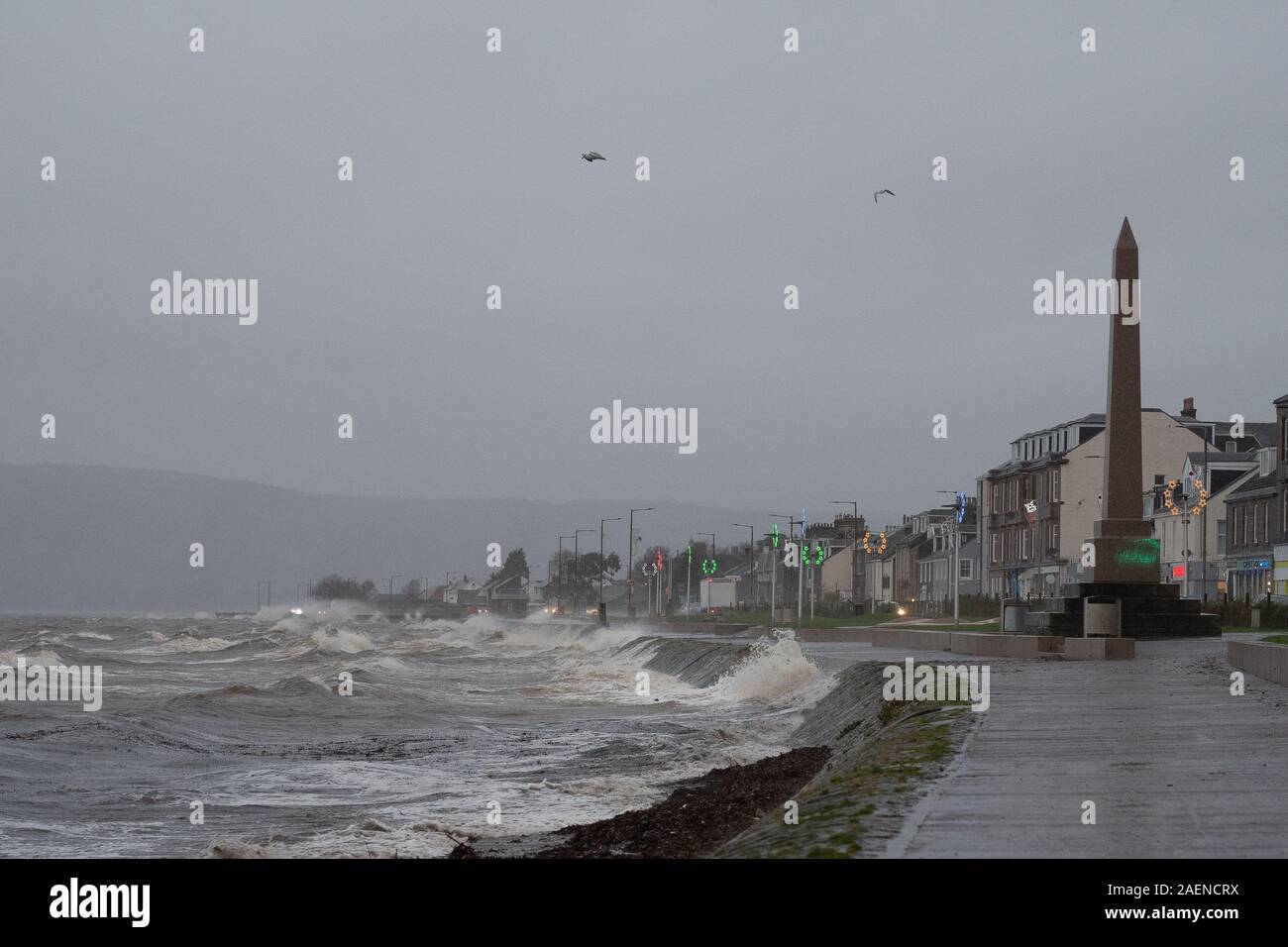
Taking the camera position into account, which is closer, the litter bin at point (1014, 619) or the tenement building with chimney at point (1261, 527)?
the litter bin at point (1014, 619)

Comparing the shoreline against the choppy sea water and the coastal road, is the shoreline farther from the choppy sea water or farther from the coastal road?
the coastal road

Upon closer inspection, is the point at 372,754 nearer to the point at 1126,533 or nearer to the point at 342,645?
the point at 1126,533

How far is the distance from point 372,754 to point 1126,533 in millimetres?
21352

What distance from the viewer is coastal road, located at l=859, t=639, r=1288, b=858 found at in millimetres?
9789

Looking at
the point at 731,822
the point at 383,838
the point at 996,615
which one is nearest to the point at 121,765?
the point at 383,838

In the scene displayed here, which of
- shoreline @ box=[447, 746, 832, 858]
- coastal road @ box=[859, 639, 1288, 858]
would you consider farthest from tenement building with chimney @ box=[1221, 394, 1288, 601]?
shoreline @ box=[447, 746, 832, 858]

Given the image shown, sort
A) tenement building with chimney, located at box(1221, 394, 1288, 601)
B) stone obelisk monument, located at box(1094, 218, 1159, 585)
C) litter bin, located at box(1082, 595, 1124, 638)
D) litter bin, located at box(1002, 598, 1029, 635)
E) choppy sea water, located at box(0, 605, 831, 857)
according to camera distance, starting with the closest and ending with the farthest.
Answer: choppy sea water, located at box(0, 605, 831, 857) < litter bin, located at box(1082, 595, 1124, 638) < stone obelisk monument, located at box(1094, 218, 1159, 585) < litter bin, located at box(1002, 598, 1029, 635) < tenement building with chimney, located at box(1221, 394, 1288, 601)

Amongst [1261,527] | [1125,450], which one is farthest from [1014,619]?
[1261,527]

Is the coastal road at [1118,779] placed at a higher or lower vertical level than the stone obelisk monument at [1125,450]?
lower

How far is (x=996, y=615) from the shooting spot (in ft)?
232

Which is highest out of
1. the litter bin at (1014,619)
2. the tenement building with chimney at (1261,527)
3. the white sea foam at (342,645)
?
the tenement building with chimney at (1261,527)

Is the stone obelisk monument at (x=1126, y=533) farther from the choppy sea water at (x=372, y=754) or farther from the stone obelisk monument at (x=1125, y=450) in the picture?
the choppy sea water at (x=372, y=754)

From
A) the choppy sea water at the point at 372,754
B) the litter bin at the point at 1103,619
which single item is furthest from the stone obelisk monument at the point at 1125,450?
the choppy sea water at the point at 372,754

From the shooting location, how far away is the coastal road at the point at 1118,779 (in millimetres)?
9789
